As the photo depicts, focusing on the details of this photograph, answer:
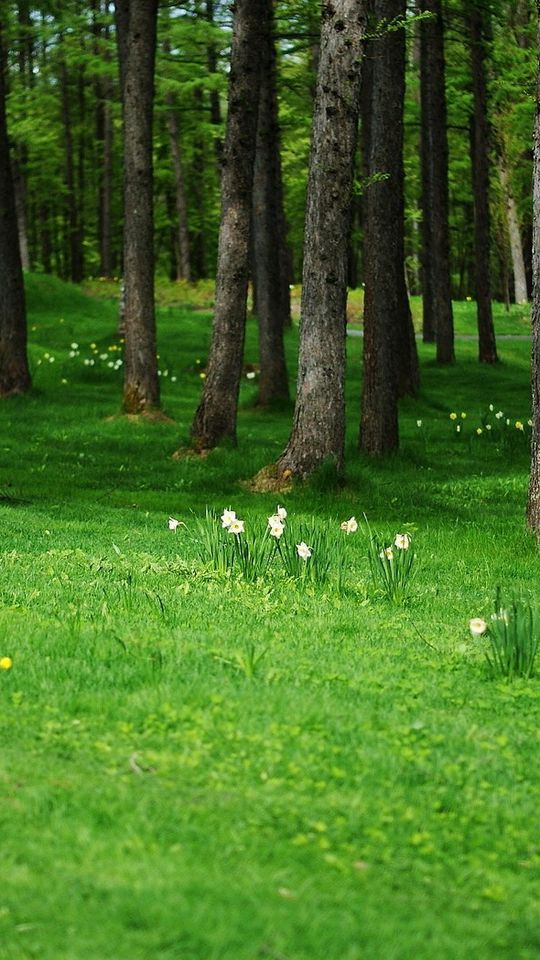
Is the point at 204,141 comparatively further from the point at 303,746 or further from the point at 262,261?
the point at 303,746

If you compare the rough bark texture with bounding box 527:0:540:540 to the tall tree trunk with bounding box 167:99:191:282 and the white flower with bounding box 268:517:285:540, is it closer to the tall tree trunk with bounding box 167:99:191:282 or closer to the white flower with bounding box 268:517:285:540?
the white flower with bounding box 268:517:285:540

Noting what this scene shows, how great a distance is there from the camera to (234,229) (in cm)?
1523

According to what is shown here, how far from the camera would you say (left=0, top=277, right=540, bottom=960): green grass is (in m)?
3.58

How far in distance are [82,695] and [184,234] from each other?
39.1 m

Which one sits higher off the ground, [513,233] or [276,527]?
[513,233]

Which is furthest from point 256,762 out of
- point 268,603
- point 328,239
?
point 328,239

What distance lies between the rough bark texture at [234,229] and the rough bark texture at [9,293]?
5703 millimetres

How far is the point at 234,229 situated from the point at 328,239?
2.99 meters

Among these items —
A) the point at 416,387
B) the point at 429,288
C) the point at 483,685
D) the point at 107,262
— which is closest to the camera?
the point at 483,685

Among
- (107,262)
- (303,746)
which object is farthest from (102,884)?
(107,262)

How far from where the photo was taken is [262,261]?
21031 mm

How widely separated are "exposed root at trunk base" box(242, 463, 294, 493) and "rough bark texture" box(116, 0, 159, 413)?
18.3ft

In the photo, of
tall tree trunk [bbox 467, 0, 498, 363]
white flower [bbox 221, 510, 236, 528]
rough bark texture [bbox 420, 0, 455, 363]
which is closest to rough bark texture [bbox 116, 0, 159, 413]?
rough bark texture [bbox 420, 0, 455, 363]

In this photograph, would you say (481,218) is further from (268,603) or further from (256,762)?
(256,762)
